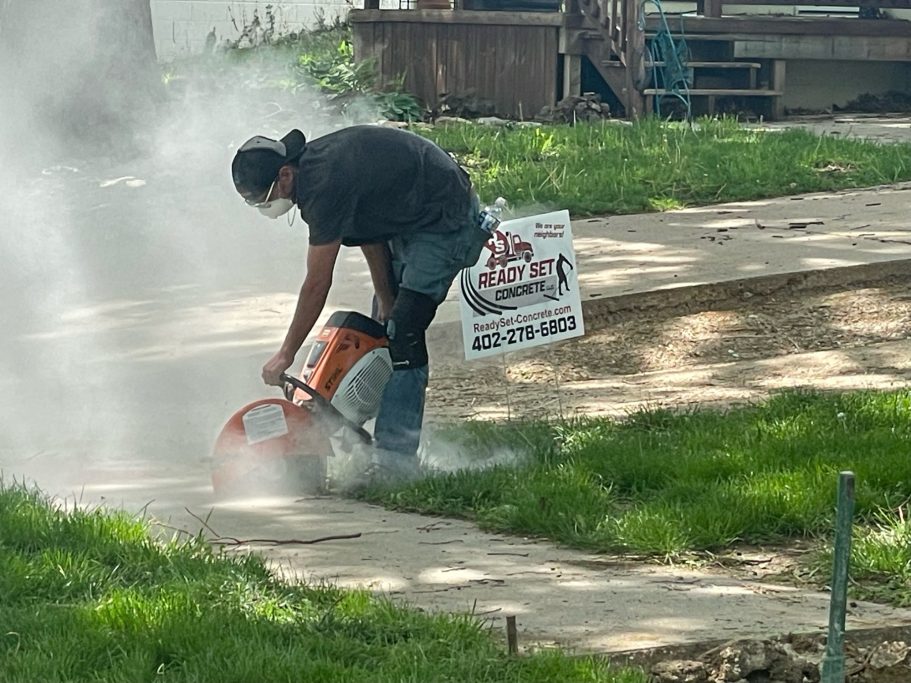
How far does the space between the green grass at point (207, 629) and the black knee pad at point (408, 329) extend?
1558 millimetres

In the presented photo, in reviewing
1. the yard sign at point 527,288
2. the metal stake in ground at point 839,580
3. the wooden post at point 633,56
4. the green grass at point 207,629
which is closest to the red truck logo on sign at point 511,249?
the yard sign at point 527,288

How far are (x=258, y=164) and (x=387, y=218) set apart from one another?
56 cm

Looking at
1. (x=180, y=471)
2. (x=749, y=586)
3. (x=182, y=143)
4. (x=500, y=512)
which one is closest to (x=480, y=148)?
(x=182, y=143)

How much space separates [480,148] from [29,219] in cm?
364

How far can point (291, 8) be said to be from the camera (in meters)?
25.7

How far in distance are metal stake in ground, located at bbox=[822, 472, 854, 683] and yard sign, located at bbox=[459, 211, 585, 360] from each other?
3.46 meters

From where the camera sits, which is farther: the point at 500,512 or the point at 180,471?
the point at 180,471

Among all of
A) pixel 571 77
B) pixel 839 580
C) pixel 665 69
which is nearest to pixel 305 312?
pixel 839 580

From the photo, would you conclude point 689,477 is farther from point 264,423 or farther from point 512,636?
point 512,636

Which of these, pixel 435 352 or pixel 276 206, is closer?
pixel 276 206

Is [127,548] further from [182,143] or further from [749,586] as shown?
[182,143]

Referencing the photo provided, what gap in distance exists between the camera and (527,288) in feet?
23.3

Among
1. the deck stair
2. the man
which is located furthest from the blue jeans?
the deck stair

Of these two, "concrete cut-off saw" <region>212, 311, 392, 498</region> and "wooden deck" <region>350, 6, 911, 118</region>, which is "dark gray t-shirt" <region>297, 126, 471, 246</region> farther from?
"wooden deck" <region>350, 6, 911, 118</region>
